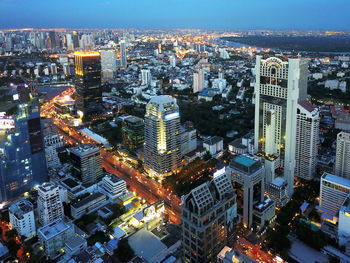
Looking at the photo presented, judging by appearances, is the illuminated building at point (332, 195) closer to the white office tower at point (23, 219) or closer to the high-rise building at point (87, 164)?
the high-rise building at point (87, 164)

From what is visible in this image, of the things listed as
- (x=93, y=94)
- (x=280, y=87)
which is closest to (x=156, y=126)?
(x=280, y=87)

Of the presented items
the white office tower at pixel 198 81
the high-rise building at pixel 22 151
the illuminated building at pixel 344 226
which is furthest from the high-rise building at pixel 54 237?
the white office tower at pixel 198 81

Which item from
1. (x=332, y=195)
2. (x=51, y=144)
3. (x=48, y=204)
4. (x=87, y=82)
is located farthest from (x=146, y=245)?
(x=87, y=82)

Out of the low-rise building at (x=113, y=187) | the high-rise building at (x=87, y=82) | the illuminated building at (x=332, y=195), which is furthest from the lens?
the high-rise building at (x=87, y=82)

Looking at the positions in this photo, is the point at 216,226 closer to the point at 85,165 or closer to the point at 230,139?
the point at 85,165

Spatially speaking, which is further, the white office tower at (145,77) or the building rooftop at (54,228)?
the white office tower at (145,77)

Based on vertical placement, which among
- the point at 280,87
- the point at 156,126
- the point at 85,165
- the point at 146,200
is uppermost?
the point at 280,87

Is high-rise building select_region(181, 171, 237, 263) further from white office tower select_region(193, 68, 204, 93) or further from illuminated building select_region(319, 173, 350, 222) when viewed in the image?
white office tower select_region(193, 68, 204, 93)
